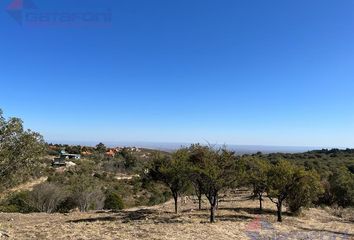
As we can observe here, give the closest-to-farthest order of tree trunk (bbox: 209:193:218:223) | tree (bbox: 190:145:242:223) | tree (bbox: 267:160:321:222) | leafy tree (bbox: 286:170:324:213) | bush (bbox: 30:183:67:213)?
tree (bbox: 190:145:242:223) < tree trunk (bbox: 209:193:218:223) < tree (bbox: 267:160:321:222) < leafy tree (bbox: 286:170:324:213) < bush (bbox: 30:183:67:213)

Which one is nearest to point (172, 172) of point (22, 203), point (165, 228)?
point (165, 228)

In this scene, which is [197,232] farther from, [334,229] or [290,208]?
[290,208]

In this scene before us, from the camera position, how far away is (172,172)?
988 inches

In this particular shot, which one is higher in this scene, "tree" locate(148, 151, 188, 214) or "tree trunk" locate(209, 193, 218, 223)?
"tree" locate(148, 151, 188, 214)

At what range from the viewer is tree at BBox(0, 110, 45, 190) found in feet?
48.4

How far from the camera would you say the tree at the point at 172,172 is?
24391mm

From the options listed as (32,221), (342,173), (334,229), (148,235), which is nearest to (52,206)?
(32,221)

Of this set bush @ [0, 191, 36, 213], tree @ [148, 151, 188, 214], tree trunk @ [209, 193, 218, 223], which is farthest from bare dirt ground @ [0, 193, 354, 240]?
bush @ [0, 191, 36, 213]

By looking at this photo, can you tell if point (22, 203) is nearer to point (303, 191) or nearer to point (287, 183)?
point (287, 183)

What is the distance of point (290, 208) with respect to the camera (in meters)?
30.1

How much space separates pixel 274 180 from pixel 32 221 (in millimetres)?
17105

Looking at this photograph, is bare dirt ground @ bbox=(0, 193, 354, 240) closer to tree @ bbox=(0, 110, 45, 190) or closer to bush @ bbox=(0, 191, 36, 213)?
tree @ bbox=(0, 110, 45, 190)

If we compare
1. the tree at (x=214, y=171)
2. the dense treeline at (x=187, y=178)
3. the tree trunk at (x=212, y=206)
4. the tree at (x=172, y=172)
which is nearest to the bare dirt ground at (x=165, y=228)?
the tree trunk at (x=212, y=206)

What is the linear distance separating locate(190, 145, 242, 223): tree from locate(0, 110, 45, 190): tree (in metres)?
10.2
